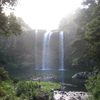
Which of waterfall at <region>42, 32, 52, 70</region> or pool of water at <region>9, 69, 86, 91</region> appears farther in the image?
waterfall at <region>42, 32, 52, 70</region>

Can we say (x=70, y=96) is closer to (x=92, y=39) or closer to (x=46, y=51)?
(x=92, y=39)

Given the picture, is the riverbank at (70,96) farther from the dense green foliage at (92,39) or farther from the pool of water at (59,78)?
the pool of water at (59,78)

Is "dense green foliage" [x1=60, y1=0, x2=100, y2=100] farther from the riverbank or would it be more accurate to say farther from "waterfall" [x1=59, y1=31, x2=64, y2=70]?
"waterfall" [x1=59, y1=31, x2=64, y2=70]

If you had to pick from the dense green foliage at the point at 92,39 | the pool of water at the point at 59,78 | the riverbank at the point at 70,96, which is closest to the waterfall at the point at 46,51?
the pool of water at the point at 59,78

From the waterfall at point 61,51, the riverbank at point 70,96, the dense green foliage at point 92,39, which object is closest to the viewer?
the dense green foliage at point 92,39

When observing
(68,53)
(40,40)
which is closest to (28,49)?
(40,40)

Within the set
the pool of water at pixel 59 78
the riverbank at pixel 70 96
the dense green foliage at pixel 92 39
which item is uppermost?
the dense green foliage at pixel 92 39

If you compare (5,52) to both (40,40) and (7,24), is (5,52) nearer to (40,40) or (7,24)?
(40,40)

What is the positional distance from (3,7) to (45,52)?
45767 millimetres

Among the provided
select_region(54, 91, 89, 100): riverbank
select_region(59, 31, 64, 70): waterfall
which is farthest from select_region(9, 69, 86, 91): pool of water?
select_region(59, 31, 64, 70): waterfall

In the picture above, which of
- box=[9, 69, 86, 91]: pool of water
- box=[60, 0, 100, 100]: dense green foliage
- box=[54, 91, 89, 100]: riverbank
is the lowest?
box=[54, 91, 89, 100]: riverbank

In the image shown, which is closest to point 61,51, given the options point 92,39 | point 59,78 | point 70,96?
point 59,78

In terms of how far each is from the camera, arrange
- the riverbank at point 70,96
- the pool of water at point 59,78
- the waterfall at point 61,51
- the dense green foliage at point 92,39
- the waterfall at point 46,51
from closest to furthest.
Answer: the dense green foliage at point 92,39 → the riverbank at point 70,96 → the pool of water at point 59,78 → the waterfall at point 61,51 → the waterfall at point 46,51

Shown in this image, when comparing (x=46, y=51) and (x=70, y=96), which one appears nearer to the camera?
(x=70, y=96)
